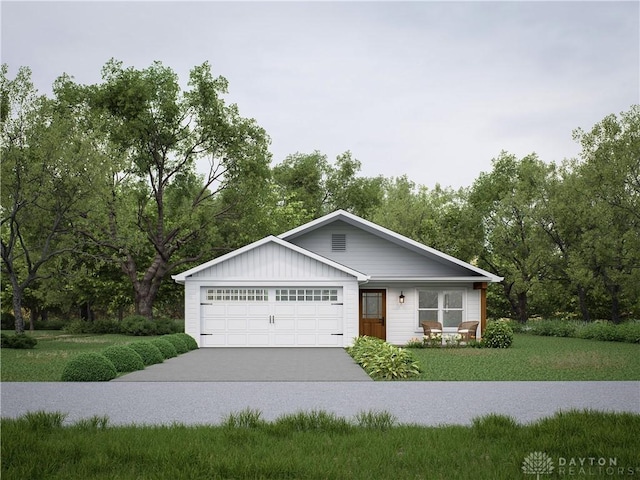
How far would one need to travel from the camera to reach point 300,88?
29531 mm

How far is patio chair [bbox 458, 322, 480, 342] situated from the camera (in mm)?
26312

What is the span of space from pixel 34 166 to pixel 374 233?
1295cm

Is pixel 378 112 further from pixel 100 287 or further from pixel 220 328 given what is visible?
pixel 100 287

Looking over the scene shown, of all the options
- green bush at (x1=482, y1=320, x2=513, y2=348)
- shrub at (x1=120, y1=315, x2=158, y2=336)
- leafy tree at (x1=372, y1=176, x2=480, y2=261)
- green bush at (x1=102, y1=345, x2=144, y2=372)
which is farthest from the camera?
leafy tree at (x1=372, y1=176, x2=480, y2=261)

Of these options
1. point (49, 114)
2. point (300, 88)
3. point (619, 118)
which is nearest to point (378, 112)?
point (300, 88)

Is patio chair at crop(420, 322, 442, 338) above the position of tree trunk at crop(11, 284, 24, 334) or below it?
below

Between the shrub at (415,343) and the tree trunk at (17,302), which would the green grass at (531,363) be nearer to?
the shrub at (415,343)

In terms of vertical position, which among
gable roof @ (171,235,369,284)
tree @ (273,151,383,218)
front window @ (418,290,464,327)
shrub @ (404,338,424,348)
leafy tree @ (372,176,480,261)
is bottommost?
shrub @ (404,338,424,348)

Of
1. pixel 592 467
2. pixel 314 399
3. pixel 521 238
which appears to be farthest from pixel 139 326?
pixel 592 467

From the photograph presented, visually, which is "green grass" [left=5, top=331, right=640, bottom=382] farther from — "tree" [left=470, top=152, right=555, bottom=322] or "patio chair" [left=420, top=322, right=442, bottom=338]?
"tree" [left=470, top=152, right=555, bottom=322]

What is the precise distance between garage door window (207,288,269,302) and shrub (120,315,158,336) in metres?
9.84

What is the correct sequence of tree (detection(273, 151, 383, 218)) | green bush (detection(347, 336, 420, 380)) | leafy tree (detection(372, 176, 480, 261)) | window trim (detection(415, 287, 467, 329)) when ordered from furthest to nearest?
tree (detection(273, 151, 383, 218)) < leafy tree (detection(372, 176, 480, 261)) < window trim (detection(415, 287, 467, 329)) < green bush (detection(347, 336, 420, 380))

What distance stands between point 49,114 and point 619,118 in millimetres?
25664

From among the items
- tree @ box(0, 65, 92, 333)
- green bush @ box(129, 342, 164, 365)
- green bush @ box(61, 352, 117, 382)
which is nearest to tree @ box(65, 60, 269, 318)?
tree @ box(0, 65, 92, 333)
